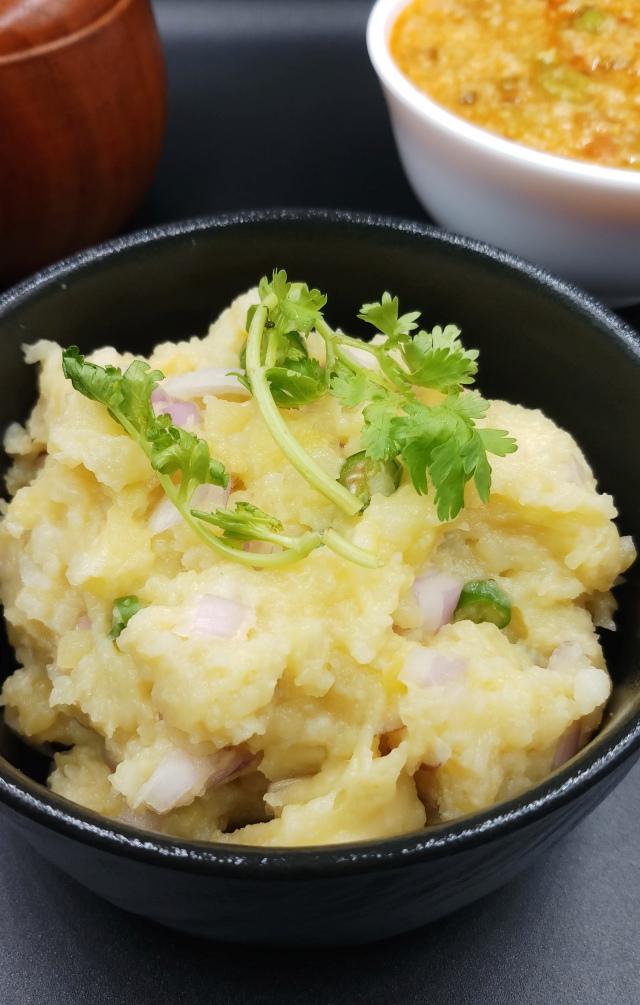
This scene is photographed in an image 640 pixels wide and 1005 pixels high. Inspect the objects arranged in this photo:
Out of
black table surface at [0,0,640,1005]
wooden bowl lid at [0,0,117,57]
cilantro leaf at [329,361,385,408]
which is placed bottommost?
black table surface at [0,0,640,1005]

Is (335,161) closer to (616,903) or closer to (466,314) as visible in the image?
(466,314)

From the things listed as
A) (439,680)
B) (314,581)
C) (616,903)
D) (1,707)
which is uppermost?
(314,581)

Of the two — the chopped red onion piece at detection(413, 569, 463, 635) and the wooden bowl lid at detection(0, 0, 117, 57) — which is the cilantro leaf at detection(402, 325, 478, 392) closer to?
the chopped red onion piece at detection(413, 569, 463, 635)

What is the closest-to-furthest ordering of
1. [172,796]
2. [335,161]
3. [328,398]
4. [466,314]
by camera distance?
[172,796] → [328,398] → [466,314] → [335,161]

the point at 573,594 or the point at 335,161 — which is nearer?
the point at 573,594

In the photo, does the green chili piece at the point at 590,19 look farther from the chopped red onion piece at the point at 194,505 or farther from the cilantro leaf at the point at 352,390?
the chopped red onion piece at the point at 194,505

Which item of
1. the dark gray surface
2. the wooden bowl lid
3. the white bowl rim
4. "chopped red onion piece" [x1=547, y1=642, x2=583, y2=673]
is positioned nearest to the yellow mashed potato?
"chopped red onion piece" [x1=547, y1=642, x2=583, y2=673]

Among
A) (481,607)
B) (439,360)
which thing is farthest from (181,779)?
(439,360)

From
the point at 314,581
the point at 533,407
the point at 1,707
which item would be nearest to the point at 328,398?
the point at 314,581
